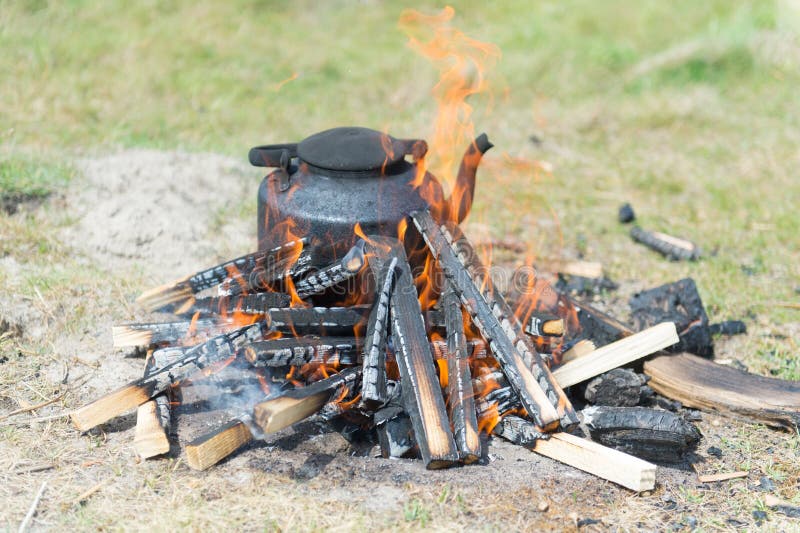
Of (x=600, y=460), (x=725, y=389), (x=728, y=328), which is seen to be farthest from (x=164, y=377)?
(x=728, y=328)

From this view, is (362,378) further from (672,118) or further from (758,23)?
(758,23)

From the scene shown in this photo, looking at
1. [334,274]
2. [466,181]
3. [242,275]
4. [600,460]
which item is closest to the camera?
[600,460]

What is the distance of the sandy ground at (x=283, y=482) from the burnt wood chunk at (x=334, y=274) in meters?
0.65

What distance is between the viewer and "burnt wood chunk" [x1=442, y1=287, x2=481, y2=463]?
3090mm

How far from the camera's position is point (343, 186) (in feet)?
12.0

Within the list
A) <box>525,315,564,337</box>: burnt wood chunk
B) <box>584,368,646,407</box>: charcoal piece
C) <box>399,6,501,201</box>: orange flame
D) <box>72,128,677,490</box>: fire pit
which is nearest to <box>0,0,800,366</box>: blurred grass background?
<box>399,6,501,201</box>: orange flame

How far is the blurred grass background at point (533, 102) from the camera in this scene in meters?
5.98

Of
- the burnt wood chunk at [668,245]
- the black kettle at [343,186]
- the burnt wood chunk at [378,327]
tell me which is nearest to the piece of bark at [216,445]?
the burnt wood chunk at [378,327]

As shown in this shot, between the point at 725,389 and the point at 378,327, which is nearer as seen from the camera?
the point at 378,327

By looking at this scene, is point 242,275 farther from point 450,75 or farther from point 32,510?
point 450,75

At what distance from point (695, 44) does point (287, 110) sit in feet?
18.1

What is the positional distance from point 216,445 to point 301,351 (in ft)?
1.86

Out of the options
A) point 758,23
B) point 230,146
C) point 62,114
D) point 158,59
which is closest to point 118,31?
point 158,59

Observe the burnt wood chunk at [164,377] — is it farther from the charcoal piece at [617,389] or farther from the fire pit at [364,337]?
the charcoal piece at [617,389]
